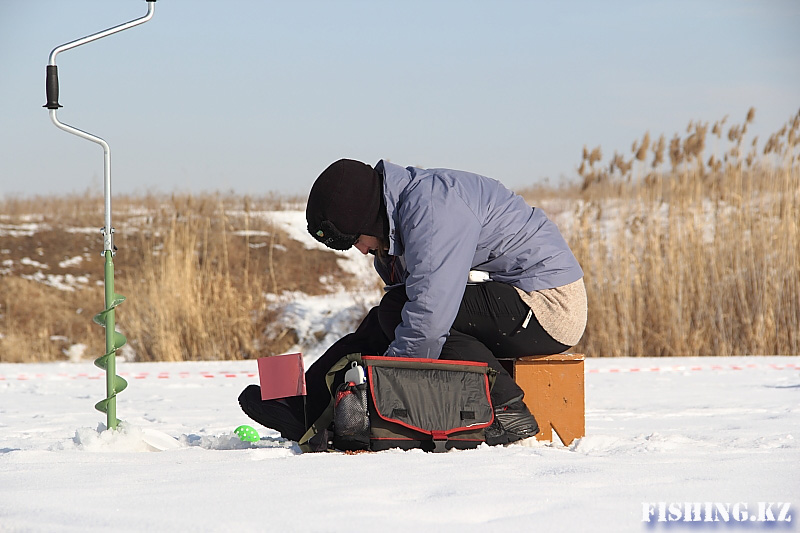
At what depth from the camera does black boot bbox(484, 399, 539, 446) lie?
2.69 meters

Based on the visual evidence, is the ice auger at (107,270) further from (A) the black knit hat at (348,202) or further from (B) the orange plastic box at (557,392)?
(B) the orange plastic box at (557,392)

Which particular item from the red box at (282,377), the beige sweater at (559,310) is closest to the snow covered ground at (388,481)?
the red box at (282,377)

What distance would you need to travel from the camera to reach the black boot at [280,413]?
2.85 metres

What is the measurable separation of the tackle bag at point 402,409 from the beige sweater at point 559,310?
309 millimetres

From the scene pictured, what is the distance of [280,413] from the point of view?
9.39 feet

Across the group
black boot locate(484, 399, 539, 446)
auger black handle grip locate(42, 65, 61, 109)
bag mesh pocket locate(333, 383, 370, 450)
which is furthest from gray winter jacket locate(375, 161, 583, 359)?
auger black handle grip locate(42, 65, 61, 109)

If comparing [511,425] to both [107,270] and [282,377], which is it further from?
[107,270]

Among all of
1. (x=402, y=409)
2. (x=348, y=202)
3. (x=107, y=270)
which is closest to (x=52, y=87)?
(x=107, y=270)

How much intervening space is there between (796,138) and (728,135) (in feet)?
1.92

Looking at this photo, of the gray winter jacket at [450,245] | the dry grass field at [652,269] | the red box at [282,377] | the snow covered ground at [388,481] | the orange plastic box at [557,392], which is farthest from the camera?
the dry grass field at [652,269]

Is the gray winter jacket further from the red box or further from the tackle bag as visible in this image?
the red box

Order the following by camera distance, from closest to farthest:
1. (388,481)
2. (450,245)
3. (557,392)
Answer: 1. (388,481)
2. (450,245)
3. (557,392)

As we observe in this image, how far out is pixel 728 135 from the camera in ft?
24.4

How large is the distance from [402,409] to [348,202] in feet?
2.14
